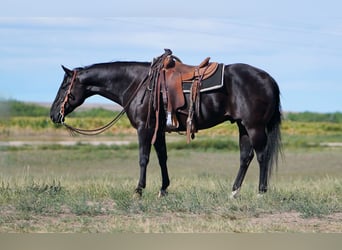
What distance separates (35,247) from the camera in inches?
322

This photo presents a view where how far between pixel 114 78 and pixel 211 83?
171 cm

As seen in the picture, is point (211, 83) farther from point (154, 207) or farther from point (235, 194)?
point (154, 207)

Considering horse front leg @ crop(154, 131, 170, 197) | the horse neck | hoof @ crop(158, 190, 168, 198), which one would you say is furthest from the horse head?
hoof @ crop(158, 190, 168, 198)

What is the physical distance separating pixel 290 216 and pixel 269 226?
0.86 m

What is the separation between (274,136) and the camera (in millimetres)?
12133

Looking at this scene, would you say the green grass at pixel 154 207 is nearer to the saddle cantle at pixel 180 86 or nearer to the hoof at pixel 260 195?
the hoof at pixel 260 195

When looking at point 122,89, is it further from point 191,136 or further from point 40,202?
point 40,202

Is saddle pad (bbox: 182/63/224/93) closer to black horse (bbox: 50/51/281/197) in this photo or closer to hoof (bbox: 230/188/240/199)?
black horse (bbox: 50/51/281/197)

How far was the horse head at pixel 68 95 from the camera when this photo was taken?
40.4 feet

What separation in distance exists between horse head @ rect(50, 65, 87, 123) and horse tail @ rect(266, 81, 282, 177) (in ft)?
10.5

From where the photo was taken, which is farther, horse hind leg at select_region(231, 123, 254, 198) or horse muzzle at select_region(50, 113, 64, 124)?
horse muzzle at select_region(50, 113, 64, 124)

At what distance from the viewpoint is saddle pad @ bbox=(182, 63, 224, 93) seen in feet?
38.6

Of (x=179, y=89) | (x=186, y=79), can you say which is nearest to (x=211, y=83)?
(x=186, y=79)

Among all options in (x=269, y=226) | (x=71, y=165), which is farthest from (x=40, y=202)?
(x=71, y=165)
